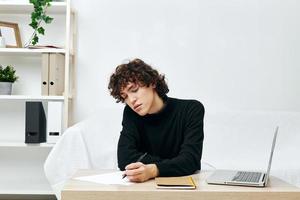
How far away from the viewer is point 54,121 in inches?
123

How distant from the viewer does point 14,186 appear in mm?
3227

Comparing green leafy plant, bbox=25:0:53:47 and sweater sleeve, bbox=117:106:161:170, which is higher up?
green leafy plant, bbox=25:0:53:47

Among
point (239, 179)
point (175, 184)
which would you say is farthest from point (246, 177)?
point (175, 184)

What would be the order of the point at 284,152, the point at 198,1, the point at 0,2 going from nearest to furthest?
1. the point at 284,152
2. the point at 0,2
3. the point at 198,1

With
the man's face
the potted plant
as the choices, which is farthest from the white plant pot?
the man's face

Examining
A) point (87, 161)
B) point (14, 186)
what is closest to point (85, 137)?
point (87, 161)

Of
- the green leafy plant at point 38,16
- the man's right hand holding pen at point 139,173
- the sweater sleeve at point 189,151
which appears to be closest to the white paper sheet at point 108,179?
the man's right hand holding pen at point 139,173

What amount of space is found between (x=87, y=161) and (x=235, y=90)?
134 cm

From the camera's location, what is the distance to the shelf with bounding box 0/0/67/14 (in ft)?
10.4

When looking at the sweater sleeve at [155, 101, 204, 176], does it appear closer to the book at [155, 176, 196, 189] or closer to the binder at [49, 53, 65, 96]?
the book at [155, 176, 196, 189]

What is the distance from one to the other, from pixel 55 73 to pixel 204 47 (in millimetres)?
1135

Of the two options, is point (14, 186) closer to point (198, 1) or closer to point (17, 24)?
point (17, 24)

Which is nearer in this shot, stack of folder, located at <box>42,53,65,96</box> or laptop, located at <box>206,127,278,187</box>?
laptop, located at <box>206,127,278,187</box>

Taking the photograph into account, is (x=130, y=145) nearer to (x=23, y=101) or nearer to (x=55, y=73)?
(x=55, y=73)
